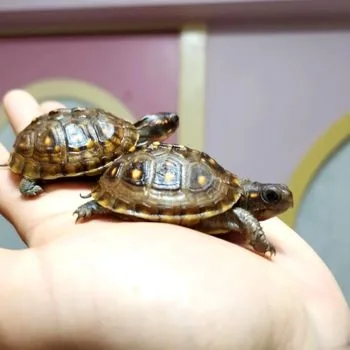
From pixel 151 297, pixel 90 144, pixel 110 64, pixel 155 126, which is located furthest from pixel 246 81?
pixel 151 297

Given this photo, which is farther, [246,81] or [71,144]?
[246,81]

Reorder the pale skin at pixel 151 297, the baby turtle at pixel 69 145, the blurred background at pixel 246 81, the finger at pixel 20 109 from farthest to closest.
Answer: the blurred background at pixel 246 81 < the finger at pixel 20 109 < the baby turtle at pixel 69 145 < the pale skin at pixel 151 297

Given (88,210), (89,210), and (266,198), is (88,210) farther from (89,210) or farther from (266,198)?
(266,198)

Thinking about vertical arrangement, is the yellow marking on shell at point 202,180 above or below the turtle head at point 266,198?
above

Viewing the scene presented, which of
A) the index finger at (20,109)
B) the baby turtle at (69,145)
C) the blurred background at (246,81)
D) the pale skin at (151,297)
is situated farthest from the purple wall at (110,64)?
the pale skin at (151,297)

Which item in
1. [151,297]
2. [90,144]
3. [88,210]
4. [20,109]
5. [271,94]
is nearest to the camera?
[151,297]

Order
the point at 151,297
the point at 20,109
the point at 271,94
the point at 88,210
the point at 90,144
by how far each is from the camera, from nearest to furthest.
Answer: the point at 151,297 → the point at 88,210 → the point at 90,144 → the point at 20,109 → the point at 271,94

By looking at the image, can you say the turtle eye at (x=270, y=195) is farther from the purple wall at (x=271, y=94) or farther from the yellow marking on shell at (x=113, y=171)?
the purple wall at (x=271, y=94)

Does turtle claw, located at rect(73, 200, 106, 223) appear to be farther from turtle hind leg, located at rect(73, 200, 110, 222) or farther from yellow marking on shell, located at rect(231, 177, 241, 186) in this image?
yellow marking on shell, located at rect(231, 177, 241, 186)
